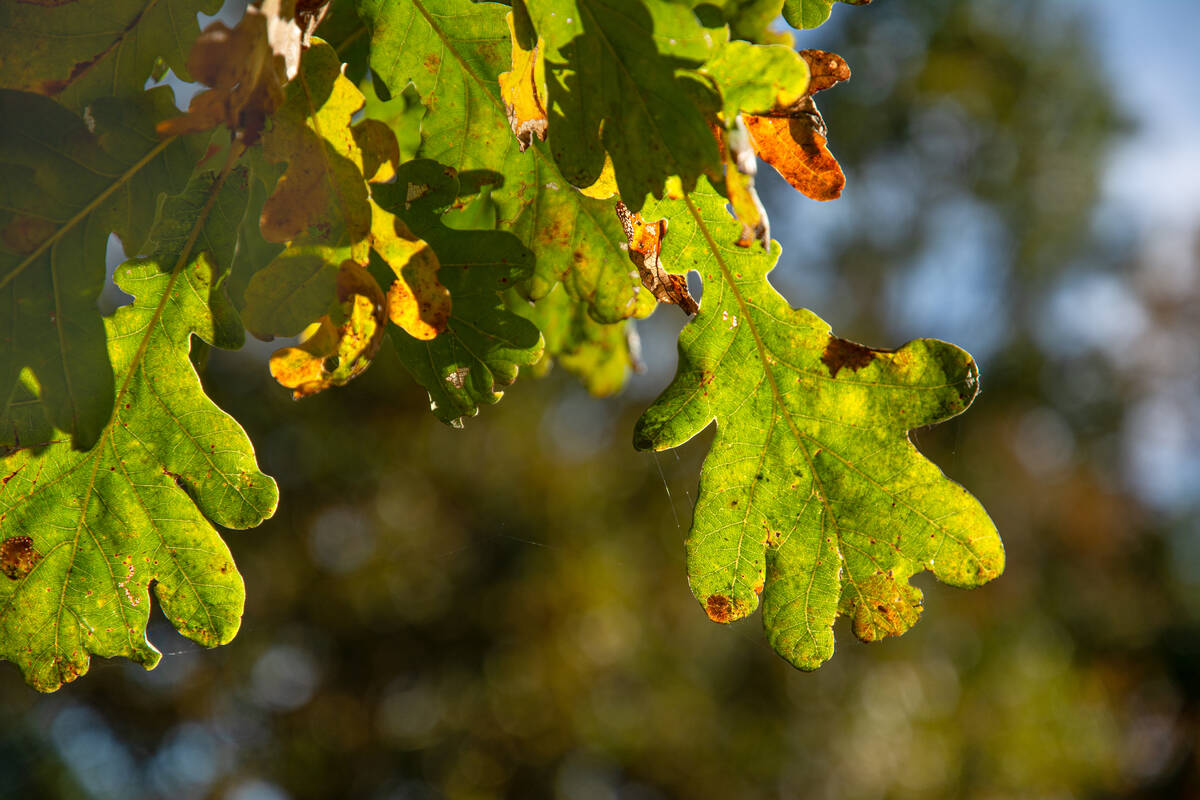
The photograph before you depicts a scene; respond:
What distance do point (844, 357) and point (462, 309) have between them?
1.40 ft

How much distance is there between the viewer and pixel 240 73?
57 centimetres

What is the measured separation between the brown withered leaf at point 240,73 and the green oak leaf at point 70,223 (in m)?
0.23

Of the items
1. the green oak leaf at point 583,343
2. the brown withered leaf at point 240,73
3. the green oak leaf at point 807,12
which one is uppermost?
the green oak leaf at point 807,12

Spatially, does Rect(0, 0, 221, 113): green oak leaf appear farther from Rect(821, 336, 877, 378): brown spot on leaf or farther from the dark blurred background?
the dark blurred background

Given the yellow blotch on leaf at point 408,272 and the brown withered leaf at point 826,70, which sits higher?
the brown withered leaf at point 826,70

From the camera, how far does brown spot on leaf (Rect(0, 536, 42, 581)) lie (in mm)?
817

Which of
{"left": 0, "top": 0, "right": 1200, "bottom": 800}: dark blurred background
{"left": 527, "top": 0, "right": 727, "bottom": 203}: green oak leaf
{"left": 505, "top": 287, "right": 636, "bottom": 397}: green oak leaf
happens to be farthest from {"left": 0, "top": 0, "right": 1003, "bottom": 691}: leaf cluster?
{"left": 0, "top": 0, "right": 1200, "bottom": 800}: dark blurred background

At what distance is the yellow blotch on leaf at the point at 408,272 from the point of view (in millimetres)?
827

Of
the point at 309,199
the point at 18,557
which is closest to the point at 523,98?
the point at 309,199

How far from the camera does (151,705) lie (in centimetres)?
598

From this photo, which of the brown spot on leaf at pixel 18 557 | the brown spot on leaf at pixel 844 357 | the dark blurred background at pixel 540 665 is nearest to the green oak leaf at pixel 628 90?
the brown spot on leaf at pixel 844 357

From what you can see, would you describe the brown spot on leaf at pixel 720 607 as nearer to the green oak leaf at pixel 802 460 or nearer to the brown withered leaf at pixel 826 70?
the green oak leaf at pixel 802 460

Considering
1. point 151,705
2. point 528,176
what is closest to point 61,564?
point 528,176

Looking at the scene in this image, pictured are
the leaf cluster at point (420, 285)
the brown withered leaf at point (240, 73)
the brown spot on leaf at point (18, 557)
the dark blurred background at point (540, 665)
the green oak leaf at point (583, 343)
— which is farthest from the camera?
the dark blurred background at point (540, 665)
